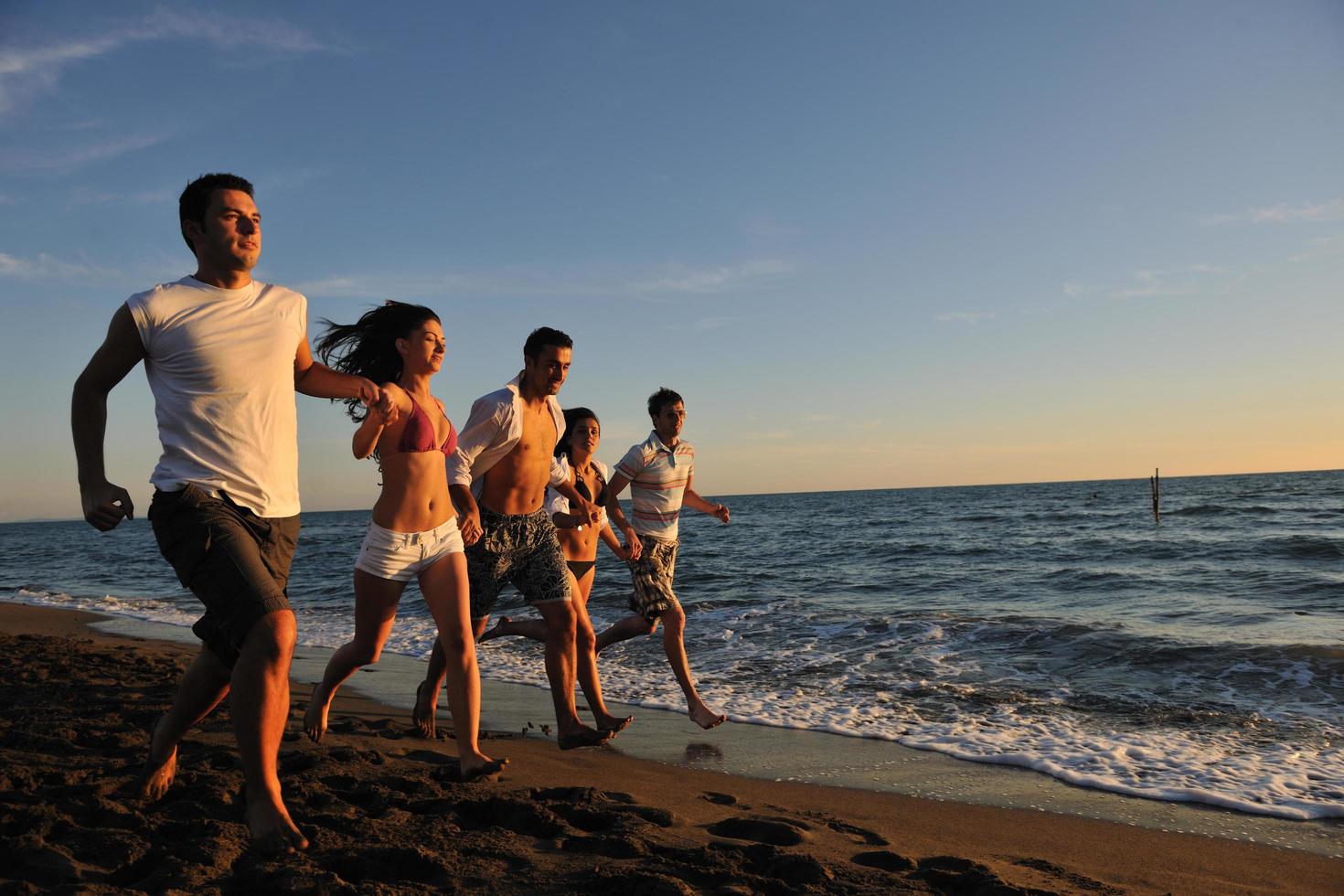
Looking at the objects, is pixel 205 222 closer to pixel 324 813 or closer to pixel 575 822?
pixel 324 813

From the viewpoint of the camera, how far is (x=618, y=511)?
19.0 ft

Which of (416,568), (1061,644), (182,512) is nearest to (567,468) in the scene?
(416,568)

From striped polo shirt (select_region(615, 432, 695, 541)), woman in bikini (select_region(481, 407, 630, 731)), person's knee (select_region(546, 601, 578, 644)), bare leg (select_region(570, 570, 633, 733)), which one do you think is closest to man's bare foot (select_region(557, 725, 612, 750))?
bare leg (select_region(570, 570, 633, 733))

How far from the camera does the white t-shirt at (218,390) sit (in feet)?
8.95

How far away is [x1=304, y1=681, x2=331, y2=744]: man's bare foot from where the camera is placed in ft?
15.0

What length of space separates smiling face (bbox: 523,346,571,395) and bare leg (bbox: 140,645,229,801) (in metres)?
2.26

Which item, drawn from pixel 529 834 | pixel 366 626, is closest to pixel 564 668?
pixel 366 626

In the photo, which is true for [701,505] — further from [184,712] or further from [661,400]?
[184,712]

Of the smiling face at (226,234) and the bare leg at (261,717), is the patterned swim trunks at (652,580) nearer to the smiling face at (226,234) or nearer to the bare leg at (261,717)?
the bare leg at (261,717)

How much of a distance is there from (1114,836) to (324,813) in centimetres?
309

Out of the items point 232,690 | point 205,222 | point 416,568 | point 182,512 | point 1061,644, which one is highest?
point 205,222

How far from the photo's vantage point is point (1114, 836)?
372 centimetres

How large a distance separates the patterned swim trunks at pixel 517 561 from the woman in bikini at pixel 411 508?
2.07ft

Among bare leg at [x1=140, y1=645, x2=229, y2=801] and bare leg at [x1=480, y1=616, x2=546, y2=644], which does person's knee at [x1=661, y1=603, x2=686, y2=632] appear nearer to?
bare leg at [x1=480, y1=616, x2=546, y2=644]
